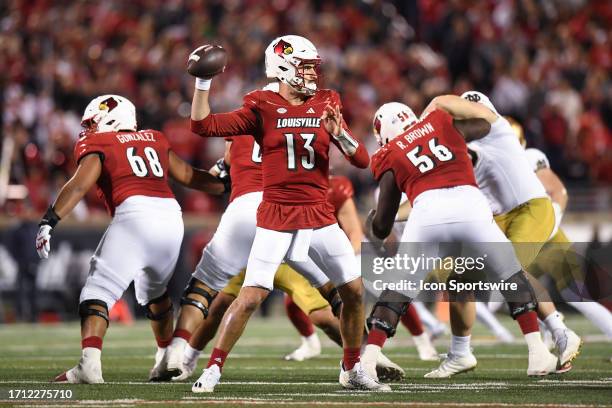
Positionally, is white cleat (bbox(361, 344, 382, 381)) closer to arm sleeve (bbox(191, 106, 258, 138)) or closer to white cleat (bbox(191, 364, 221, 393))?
white cleat (bbox(191, 364, 221, 393))

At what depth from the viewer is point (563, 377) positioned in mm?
7812

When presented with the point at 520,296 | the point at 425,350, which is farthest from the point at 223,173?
the point at 425,350

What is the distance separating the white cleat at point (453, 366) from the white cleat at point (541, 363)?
0.52m

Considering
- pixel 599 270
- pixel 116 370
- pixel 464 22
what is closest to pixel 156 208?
pixel 116 370

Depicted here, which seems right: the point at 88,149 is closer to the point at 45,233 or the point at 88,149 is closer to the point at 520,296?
the point at 45,233

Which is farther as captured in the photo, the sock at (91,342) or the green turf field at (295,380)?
the sock at (91,342)

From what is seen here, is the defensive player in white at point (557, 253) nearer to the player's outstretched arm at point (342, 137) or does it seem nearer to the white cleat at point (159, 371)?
the player's outstretched arm at point (342, 137)

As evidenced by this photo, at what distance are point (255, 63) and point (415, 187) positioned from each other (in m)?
11.0

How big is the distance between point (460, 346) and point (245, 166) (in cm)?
195

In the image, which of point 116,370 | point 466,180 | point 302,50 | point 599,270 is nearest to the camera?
point 302,50

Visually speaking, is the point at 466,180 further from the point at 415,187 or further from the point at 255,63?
the point at 255,63

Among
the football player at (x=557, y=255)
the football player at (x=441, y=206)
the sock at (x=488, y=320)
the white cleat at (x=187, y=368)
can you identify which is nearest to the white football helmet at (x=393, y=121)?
the football player at (x=441, y=206)

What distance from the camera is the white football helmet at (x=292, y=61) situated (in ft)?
23.3

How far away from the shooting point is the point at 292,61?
7090mm
